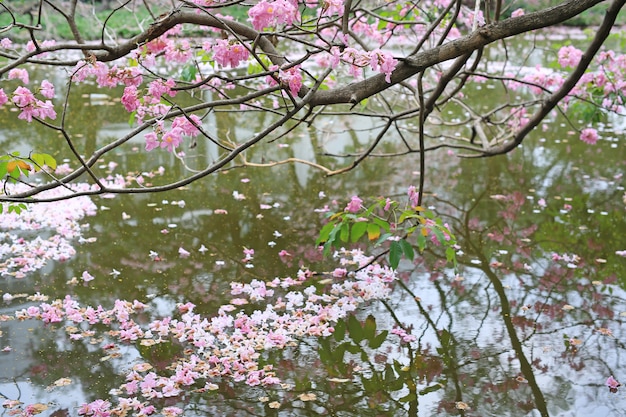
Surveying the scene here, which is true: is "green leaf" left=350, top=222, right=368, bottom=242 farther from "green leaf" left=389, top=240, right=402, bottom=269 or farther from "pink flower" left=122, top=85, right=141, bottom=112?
"pink flower" left=122, top=85, right=141, bottom=112

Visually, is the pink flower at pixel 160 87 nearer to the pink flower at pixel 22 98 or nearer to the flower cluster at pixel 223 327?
the pink flower at pixel 22 98

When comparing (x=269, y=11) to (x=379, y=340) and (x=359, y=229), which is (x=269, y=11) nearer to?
(x=359, y=229)

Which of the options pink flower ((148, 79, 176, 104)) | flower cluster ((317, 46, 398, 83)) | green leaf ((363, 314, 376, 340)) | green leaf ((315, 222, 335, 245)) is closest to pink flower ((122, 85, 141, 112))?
pink flower ((148, 79, 176, 104))

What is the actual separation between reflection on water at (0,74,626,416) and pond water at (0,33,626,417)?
11 mm

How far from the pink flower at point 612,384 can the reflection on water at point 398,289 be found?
0.06m

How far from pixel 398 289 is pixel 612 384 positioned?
4.22 ft

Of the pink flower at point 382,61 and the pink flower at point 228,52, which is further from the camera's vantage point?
the pink flower at point 228,52

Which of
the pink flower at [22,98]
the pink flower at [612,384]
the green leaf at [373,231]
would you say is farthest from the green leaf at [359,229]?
the pink flower at [22,98]

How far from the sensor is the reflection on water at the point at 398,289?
2.91 meters

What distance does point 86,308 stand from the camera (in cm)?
363

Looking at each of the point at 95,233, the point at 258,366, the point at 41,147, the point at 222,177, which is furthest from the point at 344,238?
the point at 41,147

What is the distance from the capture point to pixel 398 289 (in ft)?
13.0

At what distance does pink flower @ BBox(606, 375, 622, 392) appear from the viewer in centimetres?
296

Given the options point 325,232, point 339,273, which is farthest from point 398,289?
point 325,232
